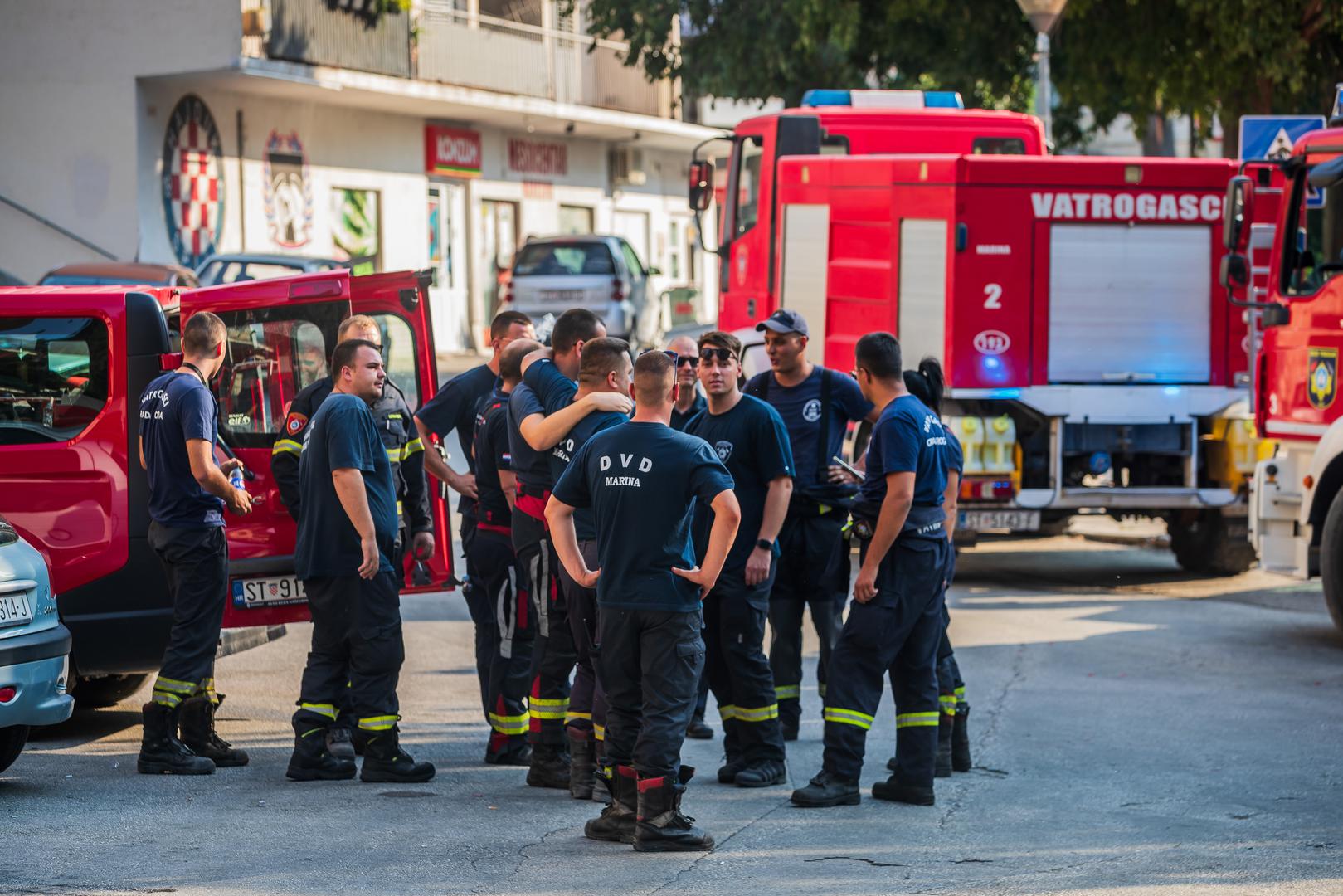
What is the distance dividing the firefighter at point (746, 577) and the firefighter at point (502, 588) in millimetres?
760

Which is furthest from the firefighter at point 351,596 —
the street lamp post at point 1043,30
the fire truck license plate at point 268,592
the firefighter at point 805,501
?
the street lamp post at point 1043,30

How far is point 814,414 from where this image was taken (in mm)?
8367

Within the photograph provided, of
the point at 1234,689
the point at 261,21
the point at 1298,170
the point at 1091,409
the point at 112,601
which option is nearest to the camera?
the point at 112,601

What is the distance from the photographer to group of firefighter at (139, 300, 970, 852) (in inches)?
271

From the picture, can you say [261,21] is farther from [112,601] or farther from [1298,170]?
[112,601]

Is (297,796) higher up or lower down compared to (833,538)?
lower down

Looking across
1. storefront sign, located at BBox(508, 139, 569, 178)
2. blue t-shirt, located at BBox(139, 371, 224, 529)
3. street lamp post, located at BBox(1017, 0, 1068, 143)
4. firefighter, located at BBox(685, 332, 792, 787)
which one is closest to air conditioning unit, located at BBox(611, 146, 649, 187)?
storefront sign, located at BBox(508, 139, 569, 178)

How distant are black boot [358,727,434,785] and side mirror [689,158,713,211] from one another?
9.80 meters

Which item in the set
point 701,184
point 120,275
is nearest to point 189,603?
point 701,184

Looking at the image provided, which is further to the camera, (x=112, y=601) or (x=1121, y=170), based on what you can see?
(x=1121, y=170)

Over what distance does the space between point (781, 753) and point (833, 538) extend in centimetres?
110

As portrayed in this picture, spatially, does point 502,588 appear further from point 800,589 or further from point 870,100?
point 870,100

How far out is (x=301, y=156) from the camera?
2927 cm

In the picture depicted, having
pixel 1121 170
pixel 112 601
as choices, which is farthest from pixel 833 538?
pixel 1121 170
